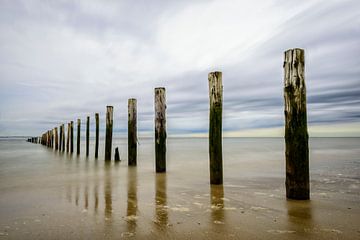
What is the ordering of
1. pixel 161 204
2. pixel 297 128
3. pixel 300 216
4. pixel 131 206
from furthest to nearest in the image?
1. pixel 297 128
2. pixel 161 204
3. pixel 131 206
4. pixel 300 216

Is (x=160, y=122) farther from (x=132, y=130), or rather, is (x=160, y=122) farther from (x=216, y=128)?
(x=216, y=128)

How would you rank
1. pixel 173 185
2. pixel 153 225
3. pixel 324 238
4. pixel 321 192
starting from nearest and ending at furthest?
1. pixel 324 238
2. pixel 153 225
3. pixel 321 192
4. pixel 173 185

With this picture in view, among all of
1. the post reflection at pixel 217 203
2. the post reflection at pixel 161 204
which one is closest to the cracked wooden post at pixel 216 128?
the post reflection at pixel 217 203

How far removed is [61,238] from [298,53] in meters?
4.27

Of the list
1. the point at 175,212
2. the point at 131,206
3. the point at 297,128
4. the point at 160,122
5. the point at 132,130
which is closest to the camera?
the point at 175,212

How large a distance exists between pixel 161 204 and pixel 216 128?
97.7 inches

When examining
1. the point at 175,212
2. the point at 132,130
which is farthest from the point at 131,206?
the point at 132,130

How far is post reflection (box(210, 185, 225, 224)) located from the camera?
3342 mm

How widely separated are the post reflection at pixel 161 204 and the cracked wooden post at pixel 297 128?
2.17m

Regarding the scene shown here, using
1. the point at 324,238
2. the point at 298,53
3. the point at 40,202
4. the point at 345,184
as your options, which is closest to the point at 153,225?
the point at 324,238

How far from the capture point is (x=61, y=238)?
8.85 feet

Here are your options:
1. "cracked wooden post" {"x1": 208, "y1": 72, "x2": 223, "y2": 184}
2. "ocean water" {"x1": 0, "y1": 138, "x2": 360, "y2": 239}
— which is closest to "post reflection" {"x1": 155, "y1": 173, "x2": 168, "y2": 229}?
"ocean water" {"x1": 0, "y1": 138, "x2": 360, "y2": 239}

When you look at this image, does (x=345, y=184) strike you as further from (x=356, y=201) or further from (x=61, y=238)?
(x=61, y=238)

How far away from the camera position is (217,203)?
4.16 metres
